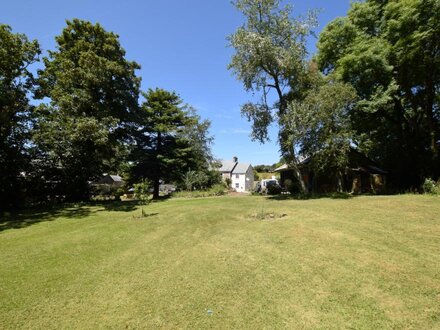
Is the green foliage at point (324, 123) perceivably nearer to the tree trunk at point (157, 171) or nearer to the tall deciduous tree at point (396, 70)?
the tall deciduous tree at point (396, 70)

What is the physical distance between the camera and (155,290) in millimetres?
5633

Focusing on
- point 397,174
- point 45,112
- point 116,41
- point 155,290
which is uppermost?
point 116,41

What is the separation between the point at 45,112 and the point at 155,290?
73.0ft

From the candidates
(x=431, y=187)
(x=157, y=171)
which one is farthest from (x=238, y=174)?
(x=431, y=187)

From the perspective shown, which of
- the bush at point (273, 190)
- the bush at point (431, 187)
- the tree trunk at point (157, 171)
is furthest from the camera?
the tree trunk at point (157, 171)

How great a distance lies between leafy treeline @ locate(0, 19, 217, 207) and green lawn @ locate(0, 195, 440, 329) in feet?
40.0

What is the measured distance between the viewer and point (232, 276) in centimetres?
615

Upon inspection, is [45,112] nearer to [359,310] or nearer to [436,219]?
[359,310]

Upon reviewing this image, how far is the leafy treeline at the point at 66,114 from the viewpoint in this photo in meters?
19.7

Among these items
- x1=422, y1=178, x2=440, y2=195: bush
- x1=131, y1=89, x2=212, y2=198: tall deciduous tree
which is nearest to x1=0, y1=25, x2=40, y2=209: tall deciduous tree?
x1=131, y1=89, x2=212, y2=198: tall deciduous tree

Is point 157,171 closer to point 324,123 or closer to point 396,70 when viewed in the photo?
point 324,123

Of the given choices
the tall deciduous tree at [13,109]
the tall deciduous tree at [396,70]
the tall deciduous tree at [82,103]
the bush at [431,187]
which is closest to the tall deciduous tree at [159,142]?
the tall deciduous tree at [82,103]

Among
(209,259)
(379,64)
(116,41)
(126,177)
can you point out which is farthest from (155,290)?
(126,177)

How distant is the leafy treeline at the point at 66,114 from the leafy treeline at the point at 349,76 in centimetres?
1132
